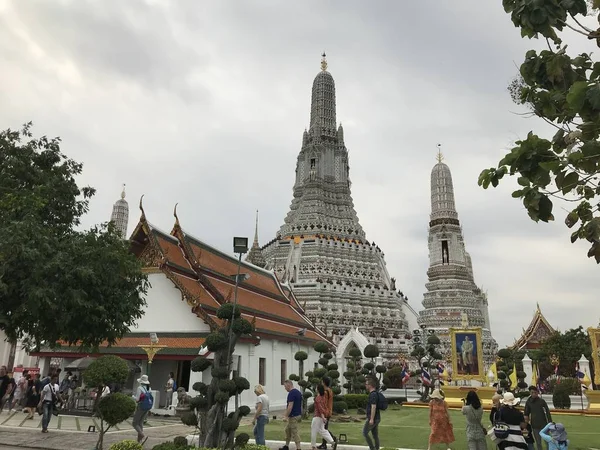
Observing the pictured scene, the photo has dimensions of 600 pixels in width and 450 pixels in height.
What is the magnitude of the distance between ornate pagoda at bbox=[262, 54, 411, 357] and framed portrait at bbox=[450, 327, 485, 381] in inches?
692

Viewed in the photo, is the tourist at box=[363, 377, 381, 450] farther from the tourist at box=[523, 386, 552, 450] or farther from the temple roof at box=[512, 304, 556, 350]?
the temple roof at box=[512, 304, 556, 350]

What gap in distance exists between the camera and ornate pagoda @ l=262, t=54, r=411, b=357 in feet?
156

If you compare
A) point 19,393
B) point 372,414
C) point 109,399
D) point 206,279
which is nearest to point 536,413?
point 372,414

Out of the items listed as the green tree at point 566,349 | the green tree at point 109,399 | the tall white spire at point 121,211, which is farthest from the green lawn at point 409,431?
the tall white spire at point 121,211

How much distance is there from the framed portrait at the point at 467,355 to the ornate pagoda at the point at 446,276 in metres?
24.6

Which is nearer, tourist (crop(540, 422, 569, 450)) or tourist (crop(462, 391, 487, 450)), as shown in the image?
tourist (crop(540, 422, 569, 450))

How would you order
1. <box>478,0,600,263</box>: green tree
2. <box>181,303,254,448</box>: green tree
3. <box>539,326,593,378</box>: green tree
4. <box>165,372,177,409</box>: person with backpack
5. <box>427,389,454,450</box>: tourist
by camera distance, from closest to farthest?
1. <box>478,0,600,263</box>: green tree
2. <box>181,303,254,448</box>: green tree
3. <box>427,389,454,450</box>: tourist
4. <box>165,372,177,409</box>: person with backpack
5. <box>539,326,593,378</box>: green tree

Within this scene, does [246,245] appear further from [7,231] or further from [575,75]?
[575,75]

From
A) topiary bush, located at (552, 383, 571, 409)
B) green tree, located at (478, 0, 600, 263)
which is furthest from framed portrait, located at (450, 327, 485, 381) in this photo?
green tree, located at (478, 0, 600, 263)

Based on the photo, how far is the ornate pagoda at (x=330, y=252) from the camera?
47.6 metres

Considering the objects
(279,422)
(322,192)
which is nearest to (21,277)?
(279,422)

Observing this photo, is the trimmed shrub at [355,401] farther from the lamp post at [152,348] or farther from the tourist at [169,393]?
the lamp post at [152,348]

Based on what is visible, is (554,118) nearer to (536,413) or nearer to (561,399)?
(536,413)

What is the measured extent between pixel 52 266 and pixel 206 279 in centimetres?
899
